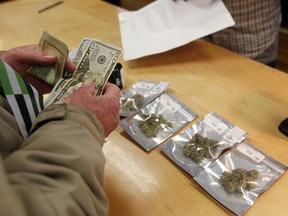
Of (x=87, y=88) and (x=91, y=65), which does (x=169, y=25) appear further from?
(x=87, y=88)

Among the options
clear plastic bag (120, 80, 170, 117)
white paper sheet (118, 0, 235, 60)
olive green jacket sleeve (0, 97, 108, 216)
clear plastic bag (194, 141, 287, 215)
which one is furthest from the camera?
white paper sheet (118, 0, 235, 60)

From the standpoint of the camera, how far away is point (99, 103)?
0.58 m

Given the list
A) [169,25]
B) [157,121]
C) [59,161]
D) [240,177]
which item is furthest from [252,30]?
[59,161]

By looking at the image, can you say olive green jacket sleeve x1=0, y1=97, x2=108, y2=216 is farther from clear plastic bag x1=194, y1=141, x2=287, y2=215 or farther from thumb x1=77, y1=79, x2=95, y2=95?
clear plastic bag x1=194, y1=141, x2=287, y2=215

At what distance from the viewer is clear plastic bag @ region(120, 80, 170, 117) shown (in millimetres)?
862

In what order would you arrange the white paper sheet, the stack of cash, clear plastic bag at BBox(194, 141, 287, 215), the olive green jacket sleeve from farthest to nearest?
the white paper sheet < the stack of cash < clear plastic bag at BBox(194, 141, 287, 215) < the olive green jacket sleeve

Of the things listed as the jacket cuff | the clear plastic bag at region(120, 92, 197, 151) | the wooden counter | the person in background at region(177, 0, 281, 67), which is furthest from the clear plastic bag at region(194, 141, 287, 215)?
the person in background at region(177, 0, 281, 67)

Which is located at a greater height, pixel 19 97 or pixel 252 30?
pixel 19 97

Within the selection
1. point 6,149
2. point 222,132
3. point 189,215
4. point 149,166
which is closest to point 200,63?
point 222,132

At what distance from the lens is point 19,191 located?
0.40 meters

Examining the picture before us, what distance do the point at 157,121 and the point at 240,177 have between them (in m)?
0.25

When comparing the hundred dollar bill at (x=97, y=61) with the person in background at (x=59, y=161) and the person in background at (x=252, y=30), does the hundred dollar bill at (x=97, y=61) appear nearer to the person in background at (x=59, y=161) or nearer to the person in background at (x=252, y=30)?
the person in background at (x=59, y=161)

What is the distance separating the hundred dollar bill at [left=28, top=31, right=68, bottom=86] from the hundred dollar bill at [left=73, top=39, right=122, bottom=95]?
39 mm

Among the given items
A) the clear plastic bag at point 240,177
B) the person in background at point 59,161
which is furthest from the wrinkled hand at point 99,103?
the clear plastic bag at point 240,177
